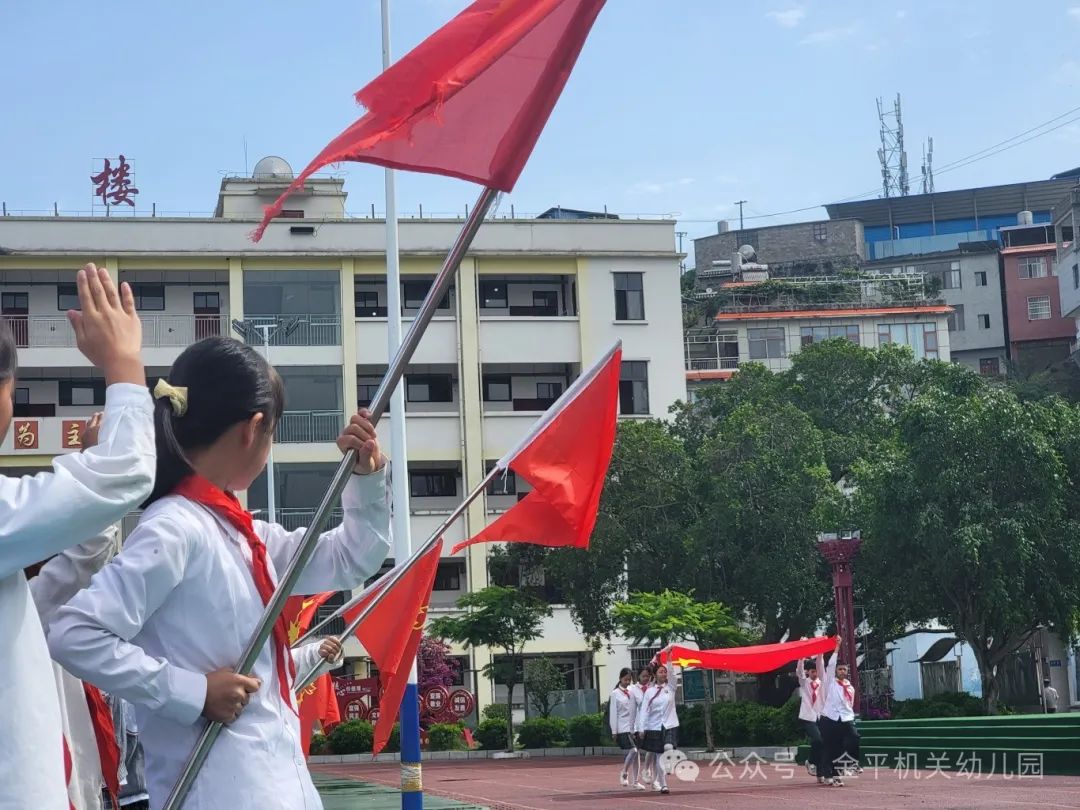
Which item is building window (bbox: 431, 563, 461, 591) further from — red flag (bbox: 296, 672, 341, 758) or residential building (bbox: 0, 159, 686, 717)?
red flag (bbox: 296, 672, 341, 758)

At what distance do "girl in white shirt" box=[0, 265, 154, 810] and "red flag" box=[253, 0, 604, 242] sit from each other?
3.01 feet

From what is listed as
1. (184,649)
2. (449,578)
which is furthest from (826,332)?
(184,649)

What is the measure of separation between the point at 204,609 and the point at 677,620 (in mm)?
27429

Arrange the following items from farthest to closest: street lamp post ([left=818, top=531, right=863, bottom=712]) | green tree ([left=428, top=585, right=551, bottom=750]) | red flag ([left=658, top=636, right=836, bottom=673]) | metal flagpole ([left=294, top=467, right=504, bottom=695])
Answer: green tree ([left=428, top=585, right=551, bottom=750]) < street lamp post ([left=818, top=531, right=863, bottom=712]) < red flag ([left=658, top=636, right=836, bottom=673]) < metal flagpole ([left=294, top=467, right=504, bottom=695])

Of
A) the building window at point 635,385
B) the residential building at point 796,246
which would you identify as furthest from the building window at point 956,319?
the building window at point 635,385

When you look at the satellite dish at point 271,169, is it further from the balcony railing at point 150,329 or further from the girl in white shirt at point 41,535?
the girl in white shirt at point 41,535

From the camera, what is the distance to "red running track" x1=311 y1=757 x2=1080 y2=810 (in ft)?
53.4

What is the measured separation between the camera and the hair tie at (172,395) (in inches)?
133

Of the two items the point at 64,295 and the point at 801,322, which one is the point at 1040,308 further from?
the point at 64,295

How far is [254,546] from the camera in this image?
3.39 meters

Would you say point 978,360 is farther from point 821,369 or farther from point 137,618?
point 137,618

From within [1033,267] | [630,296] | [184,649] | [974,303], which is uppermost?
[1033,267]

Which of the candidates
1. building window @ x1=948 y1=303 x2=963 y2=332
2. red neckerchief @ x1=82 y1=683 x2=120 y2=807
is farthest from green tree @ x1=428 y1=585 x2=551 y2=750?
building window @ x1=948 y1=303 x2=963 y2=332

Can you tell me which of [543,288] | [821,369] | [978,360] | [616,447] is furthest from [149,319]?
[978,360]
